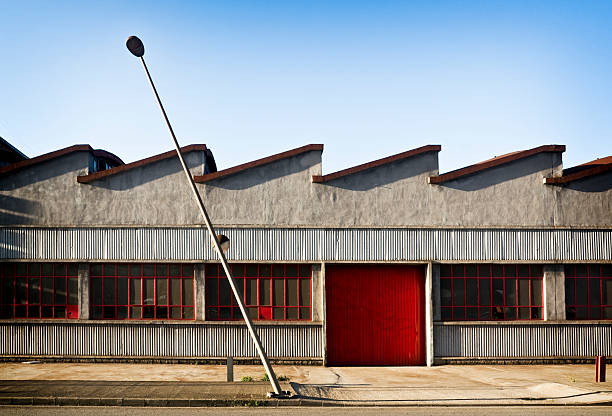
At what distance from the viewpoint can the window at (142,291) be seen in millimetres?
17469

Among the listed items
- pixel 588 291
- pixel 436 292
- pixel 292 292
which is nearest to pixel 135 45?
pixel 292 292

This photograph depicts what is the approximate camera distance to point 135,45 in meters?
13.5

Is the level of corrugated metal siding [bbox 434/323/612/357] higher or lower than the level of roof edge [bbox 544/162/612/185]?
lower

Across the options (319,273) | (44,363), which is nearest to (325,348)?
(319,273)

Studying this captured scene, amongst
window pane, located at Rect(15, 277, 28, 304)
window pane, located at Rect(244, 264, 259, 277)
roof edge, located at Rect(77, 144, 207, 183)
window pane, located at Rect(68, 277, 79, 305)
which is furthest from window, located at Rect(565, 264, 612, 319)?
window pane, located at Rect(15, 277, 28, 304)

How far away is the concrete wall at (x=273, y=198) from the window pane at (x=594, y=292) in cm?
222

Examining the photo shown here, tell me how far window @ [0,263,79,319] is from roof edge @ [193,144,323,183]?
4.78m

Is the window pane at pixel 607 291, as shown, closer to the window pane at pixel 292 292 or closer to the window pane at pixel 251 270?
the window pane at pixel 292 292

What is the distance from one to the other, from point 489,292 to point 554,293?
202cm

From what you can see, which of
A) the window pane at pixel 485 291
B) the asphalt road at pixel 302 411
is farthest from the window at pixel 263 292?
the asphalt road at pixel 302 411

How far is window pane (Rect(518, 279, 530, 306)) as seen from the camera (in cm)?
1798

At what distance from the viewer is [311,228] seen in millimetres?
17609

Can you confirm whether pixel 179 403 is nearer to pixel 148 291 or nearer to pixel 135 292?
pixel 148 291

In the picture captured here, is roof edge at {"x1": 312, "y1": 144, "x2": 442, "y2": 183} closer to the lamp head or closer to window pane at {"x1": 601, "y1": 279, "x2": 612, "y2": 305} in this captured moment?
the lamp head
